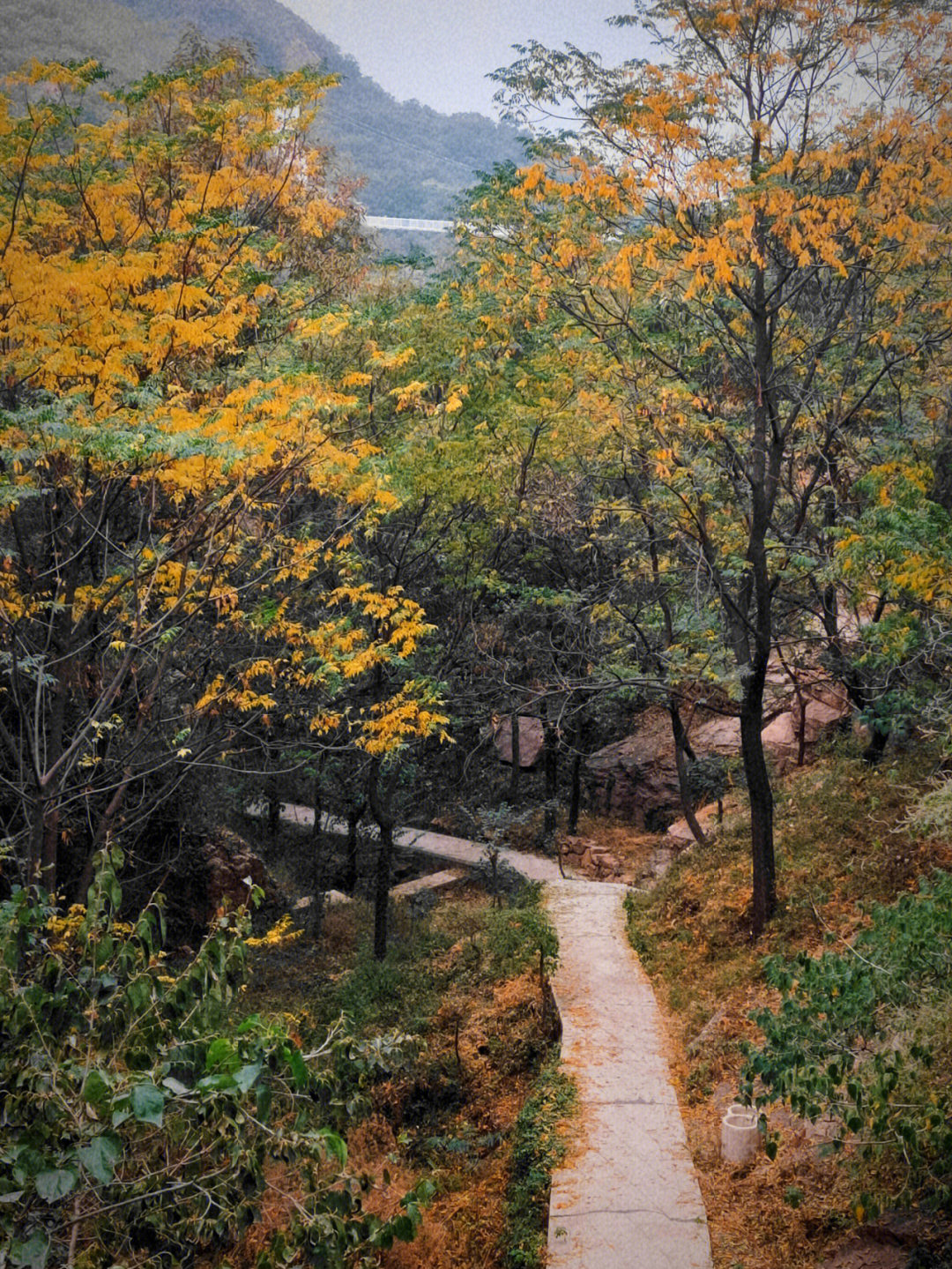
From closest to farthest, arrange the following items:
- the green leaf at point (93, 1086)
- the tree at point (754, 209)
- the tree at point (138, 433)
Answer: the green leaf at point (93, 1086)
the tree at point (138, 433)
the tree at point (754, 209)

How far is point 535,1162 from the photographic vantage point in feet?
20.8

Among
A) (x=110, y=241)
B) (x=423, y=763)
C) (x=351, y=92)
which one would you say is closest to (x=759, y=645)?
(x=110, y=241)

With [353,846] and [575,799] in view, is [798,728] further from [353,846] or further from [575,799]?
[353,846]

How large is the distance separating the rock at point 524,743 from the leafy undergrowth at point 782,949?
9.38 m

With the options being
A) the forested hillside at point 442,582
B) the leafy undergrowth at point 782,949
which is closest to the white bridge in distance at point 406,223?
the forested hillside at point 442,582

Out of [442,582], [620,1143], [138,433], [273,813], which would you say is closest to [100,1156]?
[138,433]

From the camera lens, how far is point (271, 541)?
8.92 meters

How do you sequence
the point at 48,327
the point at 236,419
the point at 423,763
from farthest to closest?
the point at 423,763, the point at 236,419, the point at 48,327

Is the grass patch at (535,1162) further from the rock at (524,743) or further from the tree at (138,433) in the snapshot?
the rock at (524,743)

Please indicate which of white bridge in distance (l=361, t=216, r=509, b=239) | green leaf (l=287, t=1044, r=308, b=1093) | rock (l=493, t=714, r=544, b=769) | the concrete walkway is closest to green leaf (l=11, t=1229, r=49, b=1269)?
green leaf (l=287, t=1044, r=308, b=1093)

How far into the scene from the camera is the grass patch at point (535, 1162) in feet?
18.3

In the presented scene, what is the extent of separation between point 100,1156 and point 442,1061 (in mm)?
7405

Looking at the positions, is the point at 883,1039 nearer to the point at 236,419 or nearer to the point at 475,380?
the point at 236,419

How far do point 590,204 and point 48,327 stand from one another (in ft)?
15.9
